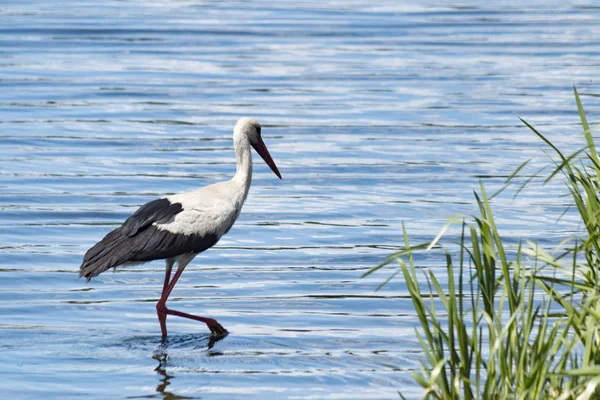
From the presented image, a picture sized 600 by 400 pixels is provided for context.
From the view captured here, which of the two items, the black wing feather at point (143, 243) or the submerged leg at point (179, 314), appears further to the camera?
the black wing feather at point (143, 243)

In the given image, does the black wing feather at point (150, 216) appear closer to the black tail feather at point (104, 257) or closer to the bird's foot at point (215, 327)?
the black tail feather at point (104, 257)

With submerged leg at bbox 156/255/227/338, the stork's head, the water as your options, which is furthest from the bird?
the water

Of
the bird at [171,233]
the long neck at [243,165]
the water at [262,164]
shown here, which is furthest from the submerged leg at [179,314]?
the long neck at [243,165]

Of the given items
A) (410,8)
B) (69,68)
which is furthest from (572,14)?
(69,68)

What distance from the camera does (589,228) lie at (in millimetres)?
5711

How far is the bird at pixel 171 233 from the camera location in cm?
845

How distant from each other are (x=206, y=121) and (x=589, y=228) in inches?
440

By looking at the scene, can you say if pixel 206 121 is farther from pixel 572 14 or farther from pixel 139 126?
pixel 572 14

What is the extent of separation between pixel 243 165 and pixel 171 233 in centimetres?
85

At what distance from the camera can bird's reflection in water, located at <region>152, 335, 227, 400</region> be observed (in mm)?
7035

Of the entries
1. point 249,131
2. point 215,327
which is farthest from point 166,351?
point 249,131

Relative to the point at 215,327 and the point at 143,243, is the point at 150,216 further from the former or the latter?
the point at 215,327

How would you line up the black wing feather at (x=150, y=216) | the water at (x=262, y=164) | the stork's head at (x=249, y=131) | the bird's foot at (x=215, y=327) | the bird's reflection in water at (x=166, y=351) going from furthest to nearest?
the stork's head at (x=249, y=131) → the black wing feather at (x=150, y=216) → the bird's foot at (x=215, y=327) → the water at (x=262, y=164) → the bird's reflection in water at (x=166, y=351)

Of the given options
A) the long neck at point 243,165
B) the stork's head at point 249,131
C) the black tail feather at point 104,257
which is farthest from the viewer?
the stork's head at point 249,131
